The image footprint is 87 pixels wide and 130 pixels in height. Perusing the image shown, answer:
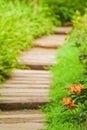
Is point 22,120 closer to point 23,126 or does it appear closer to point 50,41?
point 23,126

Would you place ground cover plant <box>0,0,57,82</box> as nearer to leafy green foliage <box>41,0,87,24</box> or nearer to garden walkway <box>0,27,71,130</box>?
garden walkway <box>0,27,71,130</box>

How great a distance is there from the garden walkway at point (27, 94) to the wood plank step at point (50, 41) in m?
1.22

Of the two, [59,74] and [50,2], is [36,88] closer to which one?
[59,74]

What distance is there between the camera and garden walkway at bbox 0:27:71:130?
5.20 m

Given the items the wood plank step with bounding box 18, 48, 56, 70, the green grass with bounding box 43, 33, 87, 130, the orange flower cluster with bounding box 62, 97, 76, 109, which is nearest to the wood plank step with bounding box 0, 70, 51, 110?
the green grass with bounding box 43, 33, 87, 130

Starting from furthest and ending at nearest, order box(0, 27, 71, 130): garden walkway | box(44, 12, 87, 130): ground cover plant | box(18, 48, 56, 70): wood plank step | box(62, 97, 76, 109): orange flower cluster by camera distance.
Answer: box(18, 48, 56, 70): wood plank step, box(0, 27, 71, 130): garden walkway, box(44, 12, 87, 130): ground cover plant, box(62, 97, 76, 109): orange flower cluster

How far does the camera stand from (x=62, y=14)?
15.4 m

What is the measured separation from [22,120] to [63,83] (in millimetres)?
1420

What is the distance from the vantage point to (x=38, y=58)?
28.3 feet

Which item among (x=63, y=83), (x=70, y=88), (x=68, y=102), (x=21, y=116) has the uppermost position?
(x=70, y=88)

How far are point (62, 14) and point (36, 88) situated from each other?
30.3ft

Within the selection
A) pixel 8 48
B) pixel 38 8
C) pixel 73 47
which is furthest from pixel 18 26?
pixel 38 8

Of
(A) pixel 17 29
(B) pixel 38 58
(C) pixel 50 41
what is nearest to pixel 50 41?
(C) pixel 50 41

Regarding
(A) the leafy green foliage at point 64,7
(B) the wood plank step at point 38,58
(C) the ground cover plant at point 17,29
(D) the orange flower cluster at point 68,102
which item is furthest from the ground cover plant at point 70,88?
(A) the leafy green foliage at point 64,7
